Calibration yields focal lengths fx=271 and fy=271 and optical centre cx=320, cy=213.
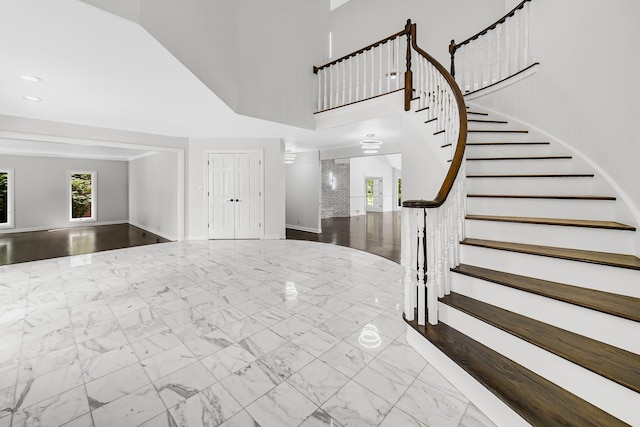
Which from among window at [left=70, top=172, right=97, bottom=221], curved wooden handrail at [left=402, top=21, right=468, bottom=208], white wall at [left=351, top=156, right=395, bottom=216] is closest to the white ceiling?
curved wooden handrail at [left=402, top=21, right=468, bottom=208]

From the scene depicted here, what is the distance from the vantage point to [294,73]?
17.9 feet

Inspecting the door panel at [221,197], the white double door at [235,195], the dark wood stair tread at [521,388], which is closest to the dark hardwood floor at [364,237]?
the white double door at [235,195]

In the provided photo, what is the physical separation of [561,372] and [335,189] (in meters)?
10.4

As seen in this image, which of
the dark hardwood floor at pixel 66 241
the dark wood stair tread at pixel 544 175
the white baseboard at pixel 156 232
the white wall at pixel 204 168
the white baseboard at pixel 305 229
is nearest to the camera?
the dark wood stair tread at pixel 544 175

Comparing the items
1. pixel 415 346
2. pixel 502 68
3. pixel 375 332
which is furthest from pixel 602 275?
pixel 502 68

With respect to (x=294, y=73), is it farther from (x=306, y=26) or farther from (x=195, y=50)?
(x=195, y=50)

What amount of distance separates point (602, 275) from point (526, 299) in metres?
0.46

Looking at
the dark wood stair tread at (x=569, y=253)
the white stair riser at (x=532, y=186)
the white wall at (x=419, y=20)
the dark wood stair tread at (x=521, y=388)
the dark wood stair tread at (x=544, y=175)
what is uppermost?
the white wall at (x=419, y=20)

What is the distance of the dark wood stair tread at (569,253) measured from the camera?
5.36ft

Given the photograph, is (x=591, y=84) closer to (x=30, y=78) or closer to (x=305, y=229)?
(x=30, y=78)

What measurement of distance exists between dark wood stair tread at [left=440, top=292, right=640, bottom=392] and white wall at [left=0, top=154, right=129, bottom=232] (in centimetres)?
1178

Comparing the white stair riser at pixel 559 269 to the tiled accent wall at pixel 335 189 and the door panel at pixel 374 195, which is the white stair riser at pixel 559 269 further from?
the door panel at pixel 374 195

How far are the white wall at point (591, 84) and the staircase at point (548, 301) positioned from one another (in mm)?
261

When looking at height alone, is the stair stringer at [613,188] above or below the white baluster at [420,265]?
above
